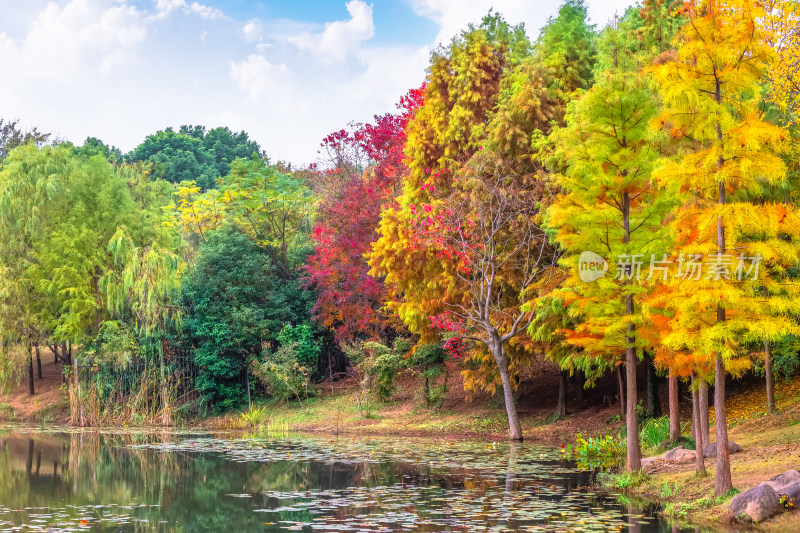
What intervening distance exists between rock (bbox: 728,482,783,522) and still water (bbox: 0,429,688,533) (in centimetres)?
89

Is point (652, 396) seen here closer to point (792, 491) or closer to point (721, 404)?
point (721, 404)

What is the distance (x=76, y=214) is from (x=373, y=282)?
11.9m

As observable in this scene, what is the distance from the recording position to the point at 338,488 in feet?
38.5

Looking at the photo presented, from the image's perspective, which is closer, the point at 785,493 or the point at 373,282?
the point at 785,493

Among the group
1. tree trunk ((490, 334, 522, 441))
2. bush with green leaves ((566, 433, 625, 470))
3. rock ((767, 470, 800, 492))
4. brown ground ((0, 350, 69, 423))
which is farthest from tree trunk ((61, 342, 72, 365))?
rock ((767, 470, 800, 492))

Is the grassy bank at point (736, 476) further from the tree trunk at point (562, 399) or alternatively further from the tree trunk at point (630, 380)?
the tree trunk at point (562, 399)

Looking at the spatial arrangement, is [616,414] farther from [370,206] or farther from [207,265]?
[207,265]

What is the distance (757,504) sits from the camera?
8.65 m

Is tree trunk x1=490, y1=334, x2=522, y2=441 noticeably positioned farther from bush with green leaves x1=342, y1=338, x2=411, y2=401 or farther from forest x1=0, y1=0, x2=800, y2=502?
bush with green leaves x1=342, y1=338, x2=411, y2=401

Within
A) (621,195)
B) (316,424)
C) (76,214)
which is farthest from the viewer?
(76,214)

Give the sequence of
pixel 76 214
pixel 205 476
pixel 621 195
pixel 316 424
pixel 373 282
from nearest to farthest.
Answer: pixel 621 195
pixel 205 476
pixel 316 424
pixel 373 282
pixel 76 214

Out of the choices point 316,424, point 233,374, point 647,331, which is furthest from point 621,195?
point 233,374

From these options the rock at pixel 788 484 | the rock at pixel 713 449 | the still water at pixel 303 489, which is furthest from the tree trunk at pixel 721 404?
the rock at pixel 713 449

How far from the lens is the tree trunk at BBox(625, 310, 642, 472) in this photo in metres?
12.0
